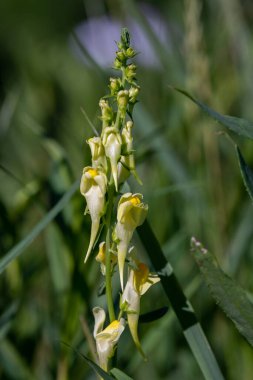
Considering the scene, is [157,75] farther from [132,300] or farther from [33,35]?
[132,300]

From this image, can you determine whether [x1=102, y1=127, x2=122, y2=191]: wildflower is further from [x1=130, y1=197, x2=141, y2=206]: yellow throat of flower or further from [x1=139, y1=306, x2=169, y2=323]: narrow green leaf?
[x1=139, y1=306, x2=169, y2=323]: narrow green leaf

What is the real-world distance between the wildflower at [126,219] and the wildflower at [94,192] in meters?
0.02

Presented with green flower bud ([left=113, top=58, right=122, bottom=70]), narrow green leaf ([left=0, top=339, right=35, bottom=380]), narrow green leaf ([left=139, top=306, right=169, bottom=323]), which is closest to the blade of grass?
narrow green leaf ([left=139, top=306, right=169, bottom=323])

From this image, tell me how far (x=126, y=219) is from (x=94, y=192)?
0.16 feet

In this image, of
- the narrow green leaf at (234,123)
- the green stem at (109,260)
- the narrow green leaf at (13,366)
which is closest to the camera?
the green stem at (109,260)

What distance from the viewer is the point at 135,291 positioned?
3.24 feet

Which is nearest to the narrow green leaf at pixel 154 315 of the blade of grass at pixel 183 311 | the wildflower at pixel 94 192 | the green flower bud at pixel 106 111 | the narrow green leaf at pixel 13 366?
the blade of grass at pixel 183 311

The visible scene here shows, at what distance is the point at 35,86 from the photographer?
10.9 feet

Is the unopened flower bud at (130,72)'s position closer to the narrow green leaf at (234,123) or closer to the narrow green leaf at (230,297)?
the narrow green leaf at (234,123)

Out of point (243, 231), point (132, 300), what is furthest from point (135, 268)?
point (243, 231)

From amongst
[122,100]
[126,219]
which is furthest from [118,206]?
[122,100]

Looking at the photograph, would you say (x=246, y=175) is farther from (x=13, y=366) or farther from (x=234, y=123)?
(x=13, y=366)

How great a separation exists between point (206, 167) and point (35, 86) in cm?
141

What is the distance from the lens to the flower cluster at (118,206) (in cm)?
95
